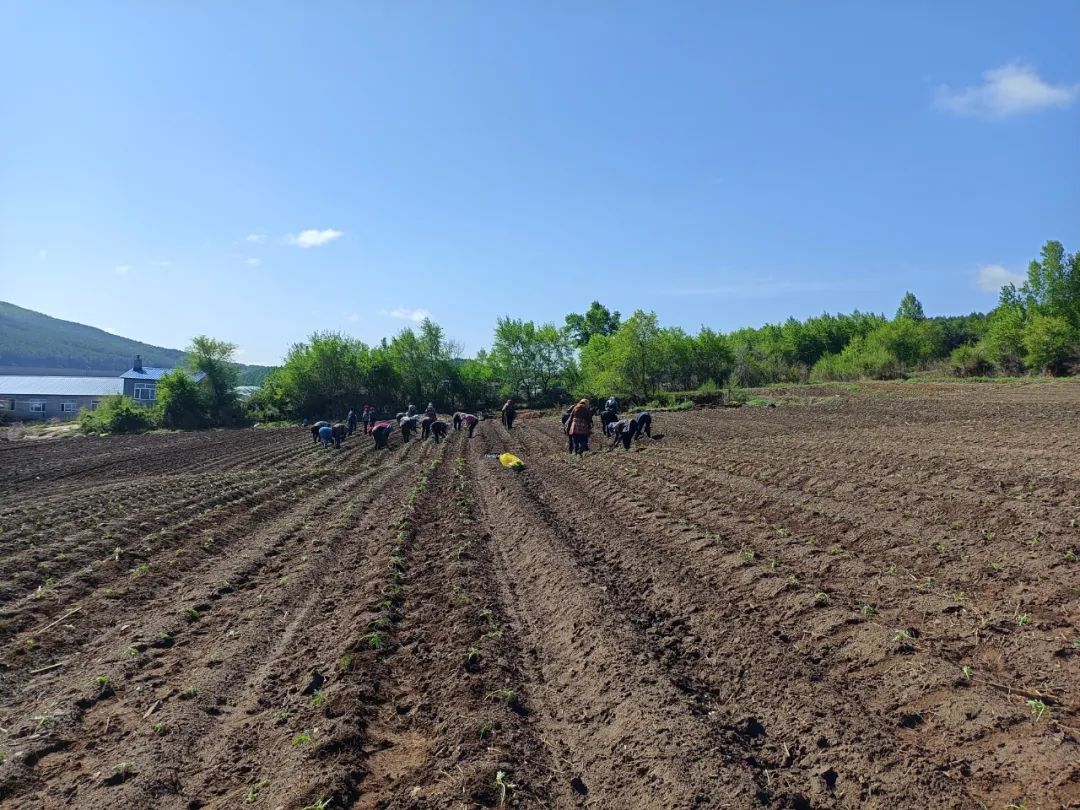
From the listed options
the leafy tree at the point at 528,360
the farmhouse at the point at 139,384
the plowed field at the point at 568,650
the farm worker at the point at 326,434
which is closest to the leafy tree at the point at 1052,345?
the leafy tree at the point at 528,360

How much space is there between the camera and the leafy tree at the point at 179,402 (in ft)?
184

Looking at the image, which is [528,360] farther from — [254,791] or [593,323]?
[254,791]

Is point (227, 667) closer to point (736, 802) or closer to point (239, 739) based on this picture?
point (239, 739)

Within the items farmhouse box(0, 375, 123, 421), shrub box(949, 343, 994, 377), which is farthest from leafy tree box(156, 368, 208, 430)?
shrub box(949, 343, 994, 377)

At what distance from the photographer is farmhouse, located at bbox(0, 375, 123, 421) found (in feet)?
243

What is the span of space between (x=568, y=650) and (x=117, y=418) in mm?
58935

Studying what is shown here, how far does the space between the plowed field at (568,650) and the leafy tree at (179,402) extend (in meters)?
47.2

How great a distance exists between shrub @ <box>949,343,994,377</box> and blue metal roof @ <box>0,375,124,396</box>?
9096 centimetres

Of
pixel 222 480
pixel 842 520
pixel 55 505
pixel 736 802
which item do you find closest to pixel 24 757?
pixel 736 802

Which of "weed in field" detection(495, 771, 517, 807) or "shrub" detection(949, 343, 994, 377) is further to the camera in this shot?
"shrub" detection(949, 343, 994, 377)

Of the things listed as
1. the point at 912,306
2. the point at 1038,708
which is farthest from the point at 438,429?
the point at 912,306

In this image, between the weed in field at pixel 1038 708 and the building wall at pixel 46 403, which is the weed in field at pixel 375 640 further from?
the building wall at pixel 46 403

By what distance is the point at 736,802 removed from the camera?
3809 millimetres

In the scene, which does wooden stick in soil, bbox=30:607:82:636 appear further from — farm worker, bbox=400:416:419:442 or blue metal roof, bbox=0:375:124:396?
blue metal roof, bbox=0:375:124:396
